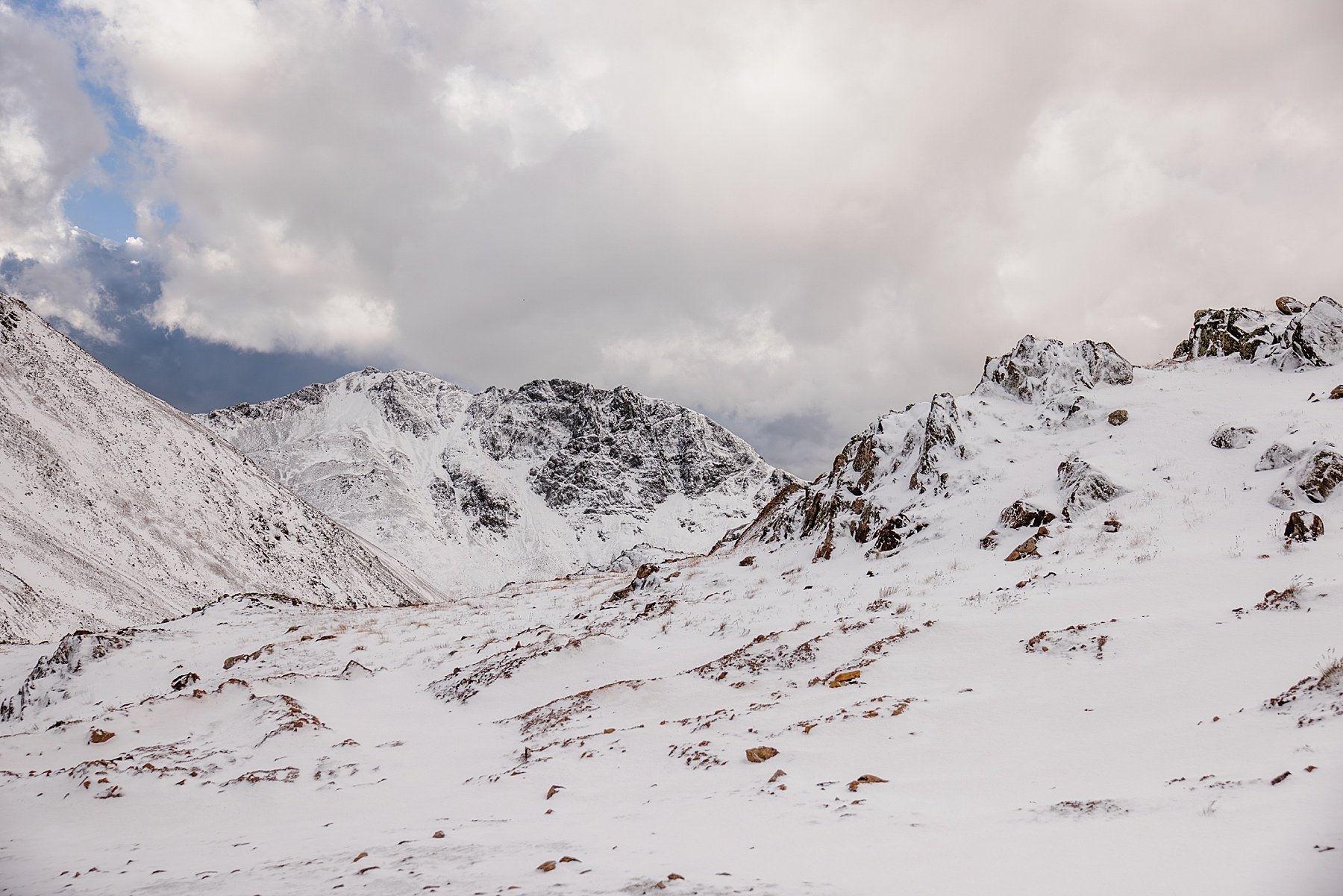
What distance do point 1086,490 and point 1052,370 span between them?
11.7 metres

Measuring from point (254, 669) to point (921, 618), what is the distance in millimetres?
20184

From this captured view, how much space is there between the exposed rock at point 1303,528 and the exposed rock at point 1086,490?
15.5 feet

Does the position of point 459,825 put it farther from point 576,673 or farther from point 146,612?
point 146,612

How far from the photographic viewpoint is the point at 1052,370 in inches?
1139

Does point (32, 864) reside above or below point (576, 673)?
below

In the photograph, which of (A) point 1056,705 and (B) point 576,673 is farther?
(B) point 576,673

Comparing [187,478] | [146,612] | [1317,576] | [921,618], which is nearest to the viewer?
[1317,576]

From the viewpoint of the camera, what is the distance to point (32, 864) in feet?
27.0

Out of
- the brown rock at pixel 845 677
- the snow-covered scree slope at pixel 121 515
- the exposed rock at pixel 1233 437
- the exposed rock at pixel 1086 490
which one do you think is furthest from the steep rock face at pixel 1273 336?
the snow-covered scree slope at pixel 121 515

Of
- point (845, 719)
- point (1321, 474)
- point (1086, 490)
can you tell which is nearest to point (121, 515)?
point (845, 719)

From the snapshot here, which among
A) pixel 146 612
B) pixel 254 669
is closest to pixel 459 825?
pixel 254 669

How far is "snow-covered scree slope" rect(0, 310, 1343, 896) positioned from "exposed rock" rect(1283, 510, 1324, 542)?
112mm

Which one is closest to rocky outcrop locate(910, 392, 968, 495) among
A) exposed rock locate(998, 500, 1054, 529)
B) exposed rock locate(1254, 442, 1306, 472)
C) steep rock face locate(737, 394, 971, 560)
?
steep rock face locate(737, 394, 971, 560)

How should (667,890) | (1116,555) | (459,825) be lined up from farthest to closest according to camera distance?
(1116,555) → (459,825) → (667,890)
